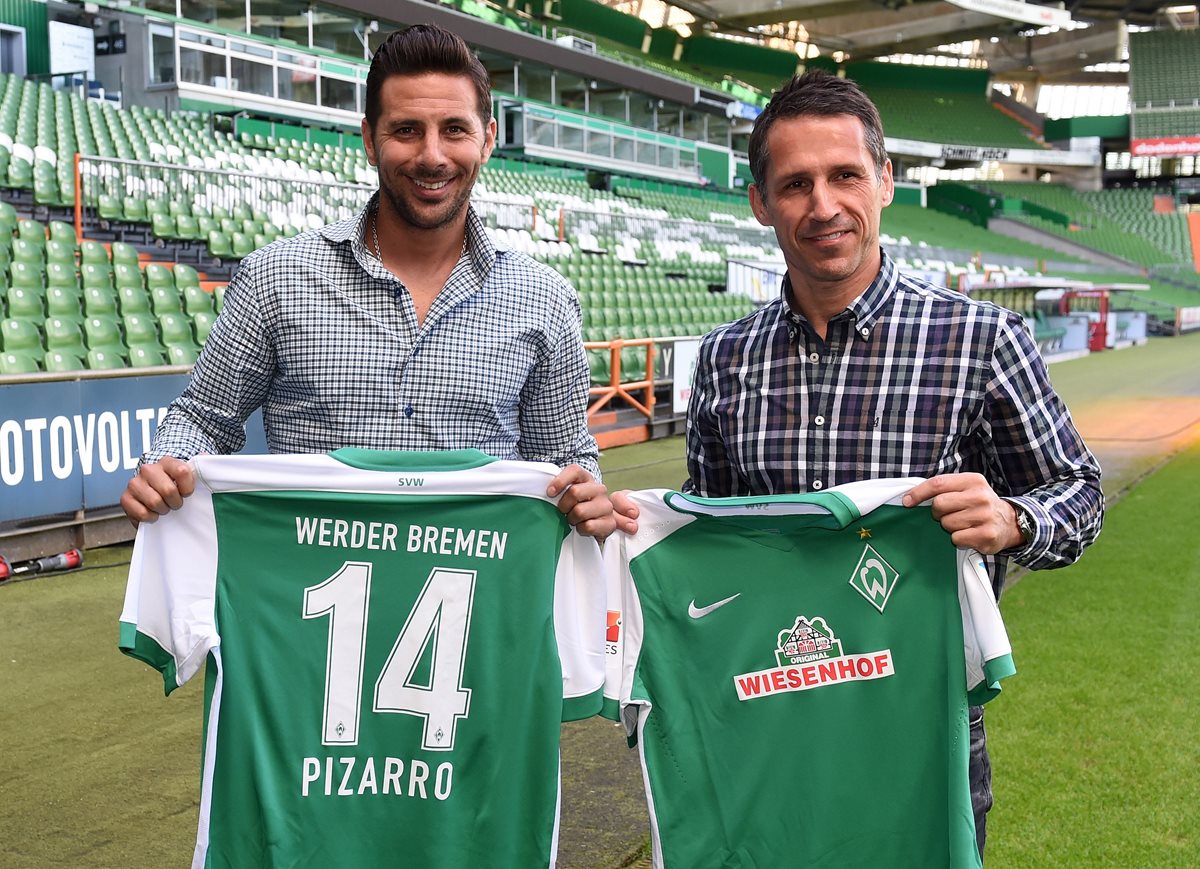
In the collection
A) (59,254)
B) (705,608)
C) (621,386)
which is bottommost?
(705,608)

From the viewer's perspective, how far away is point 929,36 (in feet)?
163

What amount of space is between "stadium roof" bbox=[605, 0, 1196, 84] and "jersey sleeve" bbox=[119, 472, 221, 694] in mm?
46194

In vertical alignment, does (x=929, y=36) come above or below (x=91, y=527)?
above

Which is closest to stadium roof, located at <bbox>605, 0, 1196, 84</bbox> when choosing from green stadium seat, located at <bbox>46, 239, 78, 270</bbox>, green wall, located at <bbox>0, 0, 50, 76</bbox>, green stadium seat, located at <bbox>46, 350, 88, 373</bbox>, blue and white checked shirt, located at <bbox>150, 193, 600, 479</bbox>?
green wall, located at <bbox>0, 0, 50, 76</bbox>

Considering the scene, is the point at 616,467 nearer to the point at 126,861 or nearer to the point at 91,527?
the point at 91,527

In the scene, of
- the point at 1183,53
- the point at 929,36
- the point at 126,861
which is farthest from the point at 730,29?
the point at 126,861

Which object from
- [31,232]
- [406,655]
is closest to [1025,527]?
[406,655]

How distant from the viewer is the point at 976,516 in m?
1.93

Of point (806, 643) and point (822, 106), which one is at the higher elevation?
point (822, 106)

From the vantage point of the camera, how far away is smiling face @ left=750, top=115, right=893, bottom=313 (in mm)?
2027

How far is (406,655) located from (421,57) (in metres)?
1.16

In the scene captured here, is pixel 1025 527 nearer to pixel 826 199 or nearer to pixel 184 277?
pixel 826 199

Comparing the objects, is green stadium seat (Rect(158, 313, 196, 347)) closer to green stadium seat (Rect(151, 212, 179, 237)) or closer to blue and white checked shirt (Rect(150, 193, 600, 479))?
green stadium seat (Rect(151, 212, 179, 237))

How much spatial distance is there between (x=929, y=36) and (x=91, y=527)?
4900cm
